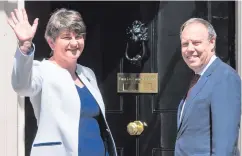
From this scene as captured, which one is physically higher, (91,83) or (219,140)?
(91,83)

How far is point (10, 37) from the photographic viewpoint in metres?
4.14

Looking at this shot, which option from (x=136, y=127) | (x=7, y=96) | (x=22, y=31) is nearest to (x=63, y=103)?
(x=22, y=31)

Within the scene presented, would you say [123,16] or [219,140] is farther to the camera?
[123,16]

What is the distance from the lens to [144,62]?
4.52 meters

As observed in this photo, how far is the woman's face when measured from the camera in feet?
10.5

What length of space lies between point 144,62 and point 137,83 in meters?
0.17

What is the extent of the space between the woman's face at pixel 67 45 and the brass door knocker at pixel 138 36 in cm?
131

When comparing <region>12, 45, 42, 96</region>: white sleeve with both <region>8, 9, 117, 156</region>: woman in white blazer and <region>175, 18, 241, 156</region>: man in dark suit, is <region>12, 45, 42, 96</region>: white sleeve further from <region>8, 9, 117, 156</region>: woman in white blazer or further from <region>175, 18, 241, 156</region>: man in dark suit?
<region>175, 18, 241, 156</region>: man in dark suit

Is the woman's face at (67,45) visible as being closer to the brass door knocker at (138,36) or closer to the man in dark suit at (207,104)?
the man in dark suit at (207,104)

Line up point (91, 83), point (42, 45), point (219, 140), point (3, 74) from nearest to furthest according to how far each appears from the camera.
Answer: point (219, 140) → point (91, 83) → point (3, 74) → point (42, 45)

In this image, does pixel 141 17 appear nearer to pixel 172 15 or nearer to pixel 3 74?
pixel 172 15

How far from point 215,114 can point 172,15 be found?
5.66 ft

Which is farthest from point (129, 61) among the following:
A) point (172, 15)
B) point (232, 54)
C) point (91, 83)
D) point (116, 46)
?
point (91, 83)

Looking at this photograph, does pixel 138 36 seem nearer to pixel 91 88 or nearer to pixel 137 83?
pixel 137 83
